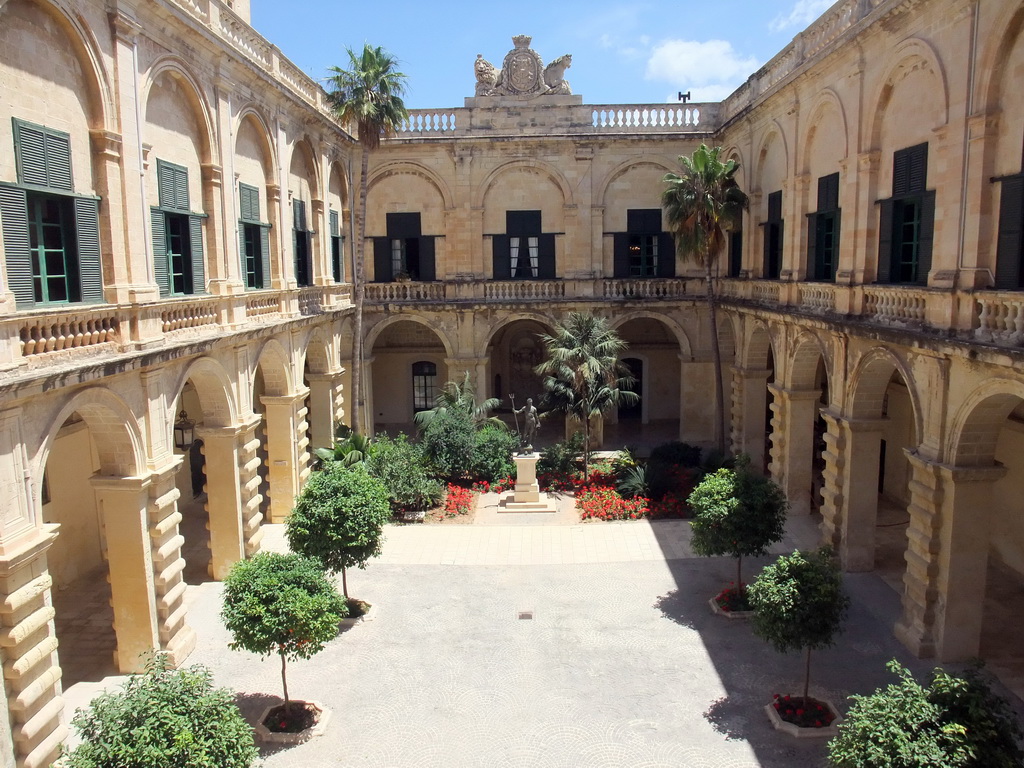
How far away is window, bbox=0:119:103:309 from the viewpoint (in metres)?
11.2

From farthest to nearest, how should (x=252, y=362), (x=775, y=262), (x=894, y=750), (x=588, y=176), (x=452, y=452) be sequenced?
(x=588, y=176) < (x=452, y=452) < (x=775, y=262) < (x=252, y=362) < (x=894, y=750)

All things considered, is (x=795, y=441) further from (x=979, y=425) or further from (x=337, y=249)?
(x=337, y=249)

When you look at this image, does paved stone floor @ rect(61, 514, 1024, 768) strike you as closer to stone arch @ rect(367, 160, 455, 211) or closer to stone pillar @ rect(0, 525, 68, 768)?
stone pillar @ rect(0, 525, 68, 768)

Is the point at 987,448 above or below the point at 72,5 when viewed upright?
below

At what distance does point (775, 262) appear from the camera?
2381 centimetres

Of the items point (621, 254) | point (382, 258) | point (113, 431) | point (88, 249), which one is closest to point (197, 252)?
point (88, 249)

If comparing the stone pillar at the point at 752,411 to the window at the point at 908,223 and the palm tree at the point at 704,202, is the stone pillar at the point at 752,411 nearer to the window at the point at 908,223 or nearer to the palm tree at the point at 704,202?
the palm tree at the point at 704,202

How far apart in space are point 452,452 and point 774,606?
47.4 ft

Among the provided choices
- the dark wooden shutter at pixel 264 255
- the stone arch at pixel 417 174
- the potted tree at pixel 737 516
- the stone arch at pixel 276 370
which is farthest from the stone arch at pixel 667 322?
the potted tree at pixel 737 516

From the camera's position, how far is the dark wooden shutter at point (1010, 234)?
12.6 m

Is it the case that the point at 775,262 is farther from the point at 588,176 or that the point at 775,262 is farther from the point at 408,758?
the point at 408,758

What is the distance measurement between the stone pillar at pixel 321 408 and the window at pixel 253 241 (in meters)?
5.55

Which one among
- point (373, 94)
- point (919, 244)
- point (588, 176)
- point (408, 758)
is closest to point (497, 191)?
point (588, 176)

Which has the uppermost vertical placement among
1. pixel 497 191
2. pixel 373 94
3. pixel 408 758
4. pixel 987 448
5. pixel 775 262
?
pixel 373 94
